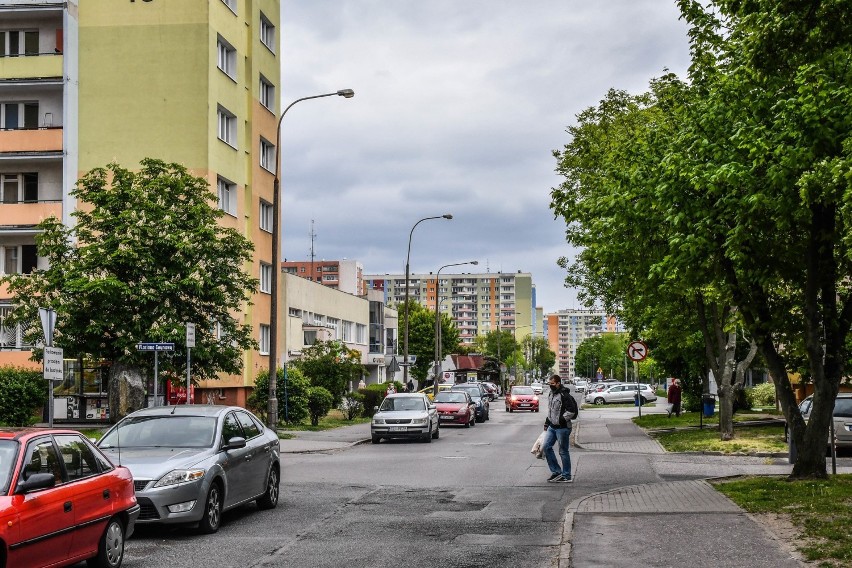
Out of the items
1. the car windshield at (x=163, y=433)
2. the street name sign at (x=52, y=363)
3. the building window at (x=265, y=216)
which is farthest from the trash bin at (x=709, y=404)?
the car windshield at (x=163, y=433)

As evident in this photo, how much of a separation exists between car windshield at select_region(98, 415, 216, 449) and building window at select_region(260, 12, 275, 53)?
35.9 metres

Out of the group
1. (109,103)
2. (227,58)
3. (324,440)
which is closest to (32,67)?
(109,103)

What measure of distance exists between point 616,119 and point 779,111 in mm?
22149

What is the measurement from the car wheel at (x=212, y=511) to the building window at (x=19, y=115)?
34.4 metres

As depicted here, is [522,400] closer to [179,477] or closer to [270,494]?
[270,494]

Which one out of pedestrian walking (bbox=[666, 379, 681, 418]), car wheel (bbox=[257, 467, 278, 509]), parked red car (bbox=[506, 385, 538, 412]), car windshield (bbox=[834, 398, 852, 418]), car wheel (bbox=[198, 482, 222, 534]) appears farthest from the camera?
parked red car (bbox=[506, 385, 538, 412])

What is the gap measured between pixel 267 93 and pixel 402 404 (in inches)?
833

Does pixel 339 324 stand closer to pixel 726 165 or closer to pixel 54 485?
pixel 726 165

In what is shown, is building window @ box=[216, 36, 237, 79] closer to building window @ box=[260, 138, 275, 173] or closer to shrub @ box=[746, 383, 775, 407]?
building window @ box=[260, 138, 275, 173]

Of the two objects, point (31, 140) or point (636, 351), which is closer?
point (636, 351)

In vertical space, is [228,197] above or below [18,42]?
below

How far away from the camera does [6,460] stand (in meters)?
8.11

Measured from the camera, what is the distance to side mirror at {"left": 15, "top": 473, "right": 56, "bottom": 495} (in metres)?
7.80

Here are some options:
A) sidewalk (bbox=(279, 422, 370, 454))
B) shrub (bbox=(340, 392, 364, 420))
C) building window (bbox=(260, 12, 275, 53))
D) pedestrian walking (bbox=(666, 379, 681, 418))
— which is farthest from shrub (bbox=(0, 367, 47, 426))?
pedestrian walking (bbox=(666, 379, 681, 418))
